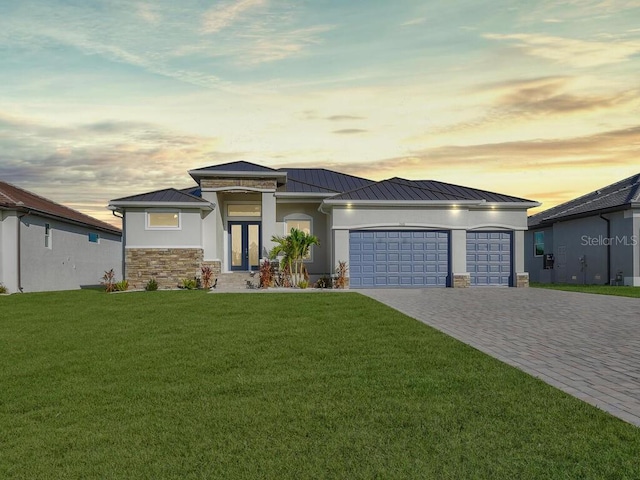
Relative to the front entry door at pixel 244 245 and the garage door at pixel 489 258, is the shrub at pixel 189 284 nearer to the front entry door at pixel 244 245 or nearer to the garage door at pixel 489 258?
the front entry door at pixel 244 245

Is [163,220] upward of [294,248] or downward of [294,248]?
upward

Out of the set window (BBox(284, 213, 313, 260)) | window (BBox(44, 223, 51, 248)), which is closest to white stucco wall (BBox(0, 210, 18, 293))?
window (BBox(44, 223, 51, 248))

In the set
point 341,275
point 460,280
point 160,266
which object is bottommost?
point 460,280

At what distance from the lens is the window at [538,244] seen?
34.9 meters

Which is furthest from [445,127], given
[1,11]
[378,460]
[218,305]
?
[378,460]

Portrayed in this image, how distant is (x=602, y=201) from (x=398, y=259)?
13.1 metres

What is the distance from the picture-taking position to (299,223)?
26516 mm

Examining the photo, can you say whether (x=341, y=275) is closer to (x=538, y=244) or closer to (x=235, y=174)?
(x=235, y=174)

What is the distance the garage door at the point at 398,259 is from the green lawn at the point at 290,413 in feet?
42.8

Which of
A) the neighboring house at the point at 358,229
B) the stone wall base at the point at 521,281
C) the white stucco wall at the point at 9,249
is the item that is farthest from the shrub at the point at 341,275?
the white stucco wall at the point at 9,249

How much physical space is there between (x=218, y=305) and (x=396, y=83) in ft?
29.4

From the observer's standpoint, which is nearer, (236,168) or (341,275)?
(341,275)

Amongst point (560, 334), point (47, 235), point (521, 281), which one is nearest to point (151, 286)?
point (47, 235)

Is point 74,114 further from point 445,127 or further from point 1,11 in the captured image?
point 445,127
